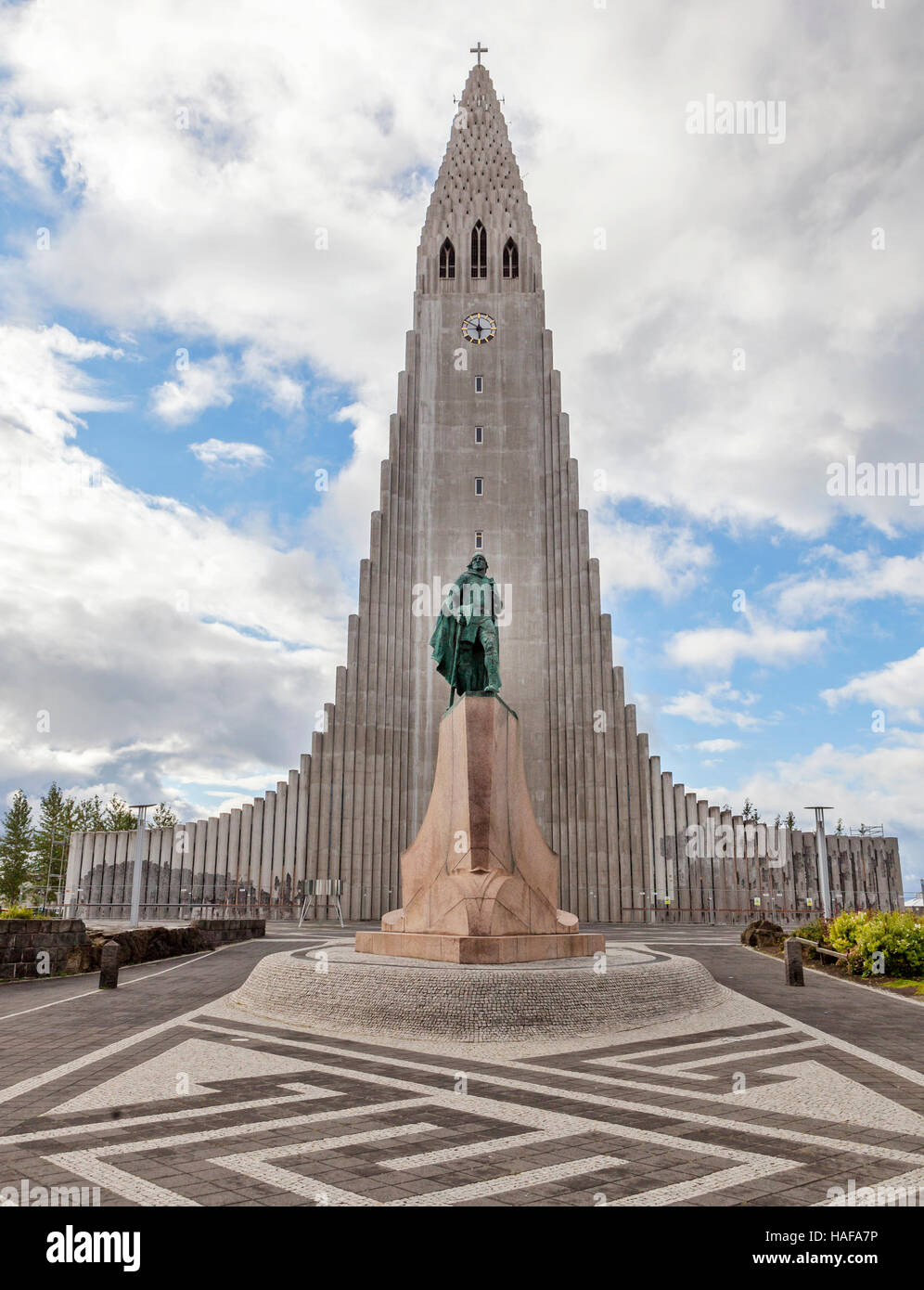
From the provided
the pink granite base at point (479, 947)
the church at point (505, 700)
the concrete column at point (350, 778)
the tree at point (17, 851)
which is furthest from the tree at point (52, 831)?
the pink granite base at point (479, 947)

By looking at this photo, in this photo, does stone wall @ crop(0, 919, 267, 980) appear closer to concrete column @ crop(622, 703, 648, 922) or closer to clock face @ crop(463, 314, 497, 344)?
concrete column @ crop(622, 703, 648, 922)

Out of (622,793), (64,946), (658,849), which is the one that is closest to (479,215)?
(622,793)

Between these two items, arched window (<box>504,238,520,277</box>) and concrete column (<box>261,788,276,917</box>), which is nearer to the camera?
concrete column (<box>261,788,276,917</box>)

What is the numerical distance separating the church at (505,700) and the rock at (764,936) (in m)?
13.8

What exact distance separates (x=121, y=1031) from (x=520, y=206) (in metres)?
45.6

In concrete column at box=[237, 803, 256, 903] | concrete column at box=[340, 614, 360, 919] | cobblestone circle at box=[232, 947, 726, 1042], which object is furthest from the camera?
concrete column at box=[237, 803, 256, 903]

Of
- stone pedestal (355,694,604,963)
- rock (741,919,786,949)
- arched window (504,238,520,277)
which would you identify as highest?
arched window (504,238,520,277)

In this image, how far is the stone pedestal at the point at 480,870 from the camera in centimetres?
1216

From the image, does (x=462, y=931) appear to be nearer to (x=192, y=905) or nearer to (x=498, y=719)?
(x=498, y=719)

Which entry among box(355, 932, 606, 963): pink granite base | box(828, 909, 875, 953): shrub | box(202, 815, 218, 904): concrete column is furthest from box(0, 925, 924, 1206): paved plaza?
box(202, 815, 218, 904): concrete column

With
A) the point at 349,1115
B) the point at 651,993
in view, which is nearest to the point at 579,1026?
the point at 651,993

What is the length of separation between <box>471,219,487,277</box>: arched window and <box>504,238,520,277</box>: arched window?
3.45ft

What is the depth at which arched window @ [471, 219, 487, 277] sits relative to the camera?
149 feet

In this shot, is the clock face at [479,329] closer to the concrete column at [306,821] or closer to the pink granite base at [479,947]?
the concrete column at [306,821]
